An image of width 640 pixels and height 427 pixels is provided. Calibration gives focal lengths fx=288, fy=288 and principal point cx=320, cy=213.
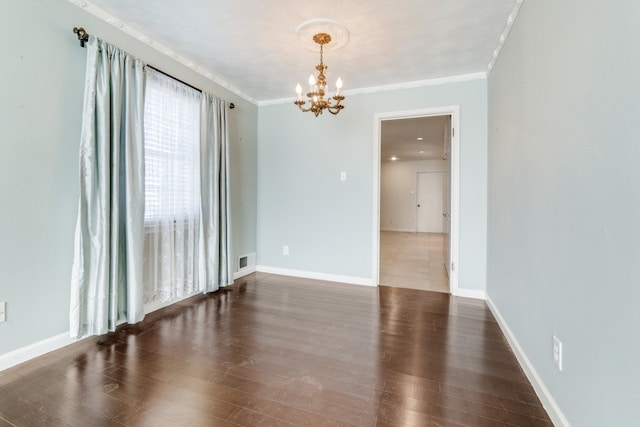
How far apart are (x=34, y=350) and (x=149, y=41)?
2.66 meters

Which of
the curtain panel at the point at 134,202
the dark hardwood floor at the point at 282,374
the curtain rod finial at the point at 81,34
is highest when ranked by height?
the curtain rod finial at the point at 81,34

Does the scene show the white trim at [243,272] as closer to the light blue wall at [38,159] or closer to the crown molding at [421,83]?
the light blue wall at [38,159]

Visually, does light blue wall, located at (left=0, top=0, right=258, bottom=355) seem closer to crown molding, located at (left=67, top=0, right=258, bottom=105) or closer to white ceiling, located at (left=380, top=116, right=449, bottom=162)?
crown molding, located at (left=67, top=0, right=258, bottom=105)

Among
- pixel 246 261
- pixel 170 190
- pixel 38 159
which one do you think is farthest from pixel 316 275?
pixel 38 159

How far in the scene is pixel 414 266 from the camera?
16.0ft

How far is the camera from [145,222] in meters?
2.69

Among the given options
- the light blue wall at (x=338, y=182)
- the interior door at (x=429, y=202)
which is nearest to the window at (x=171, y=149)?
the light blue wall at (x=338, y=182)

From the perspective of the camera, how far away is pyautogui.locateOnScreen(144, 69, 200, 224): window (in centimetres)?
271

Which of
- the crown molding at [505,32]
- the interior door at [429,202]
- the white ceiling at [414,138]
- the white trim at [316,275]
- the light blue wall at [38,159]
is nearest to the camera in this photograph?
the light blue wall at [38,159]

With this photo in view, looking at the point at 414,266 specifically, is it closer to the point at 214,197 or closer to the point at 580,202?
the point at 214,197

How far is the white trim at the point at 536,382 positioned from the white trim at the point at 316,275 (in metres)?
1.66

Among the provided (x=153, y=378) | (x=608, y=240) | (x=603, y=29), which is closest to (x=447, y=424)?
(x=608, y=240)

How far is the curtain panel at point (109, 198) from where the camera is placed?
2.14 meters

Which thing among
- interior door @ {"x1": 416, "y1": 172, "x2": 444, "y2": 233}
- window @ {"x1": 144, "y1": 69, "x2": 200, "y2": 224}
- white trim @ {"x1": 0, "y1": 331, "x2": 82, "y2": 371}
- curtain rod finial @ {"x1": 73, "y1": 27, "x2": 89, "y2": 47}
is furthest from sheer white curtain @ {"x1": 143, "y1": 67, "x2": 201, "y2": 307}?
interior door @ {"x1": 416, "y1": 172, "x2": 444, "y2": 233}
